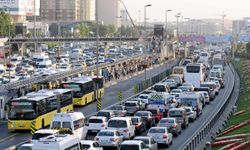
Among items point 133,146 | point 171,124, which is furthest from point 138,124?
point 133,146

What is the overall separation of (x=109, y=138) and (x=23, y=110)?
9.99 metres

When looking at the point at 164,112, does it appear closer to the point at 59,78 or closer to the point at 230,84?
the point at 59,78

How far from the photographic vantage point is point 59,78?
73062 mm

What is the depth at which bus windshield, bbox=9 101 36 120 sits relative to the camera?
4481cm

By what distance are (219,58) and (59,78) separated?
74.1 m

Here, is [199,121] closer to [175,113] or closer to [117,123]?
[175,113]

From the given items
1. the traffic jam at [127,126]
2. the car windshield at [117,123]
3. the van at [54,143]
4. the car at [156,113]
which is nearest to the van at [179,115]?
the traffic jam at [127,126]

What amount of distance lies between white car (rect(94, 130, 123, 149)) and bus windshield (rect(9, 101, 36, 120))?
8992 millimetres

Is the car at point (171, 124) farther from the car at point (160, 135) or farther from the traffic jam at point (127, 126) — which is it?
the car at point (160, 135)

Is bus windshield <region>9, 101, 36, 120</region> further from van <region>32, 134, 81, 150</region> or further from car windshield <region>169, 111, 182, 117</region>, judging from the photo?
van <region>32, 134, 81, 150</region>

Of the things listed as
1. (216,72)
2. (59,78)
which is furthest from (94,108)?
(216,72)

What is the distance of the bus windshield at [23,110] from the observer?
4481cm

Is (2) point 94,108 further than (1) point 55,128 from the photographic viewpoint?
Yes

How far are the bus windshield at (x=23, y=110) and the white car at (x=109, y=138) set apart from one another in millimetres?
8992
